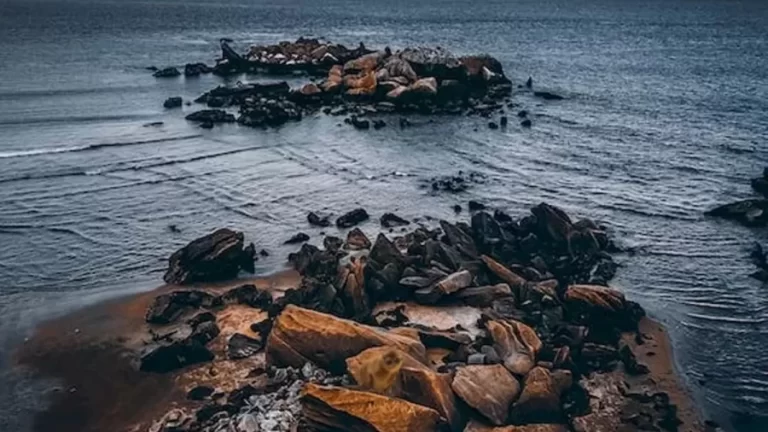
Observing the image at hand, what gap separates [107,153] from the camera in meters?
59.1

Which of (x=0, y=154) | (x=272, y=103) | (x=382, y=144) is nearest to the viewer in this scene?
(x=0, y=154)

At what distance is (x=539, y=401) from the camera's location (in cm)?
2470

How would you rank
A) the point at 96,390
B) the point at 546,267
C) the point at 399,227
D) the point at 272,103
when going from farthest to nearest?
the point at 272,103
the point at 399,227
the point at 546,267
the point at 96,390

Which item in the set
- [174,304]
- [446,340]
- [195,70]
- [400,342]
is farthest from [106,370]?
[195,70]

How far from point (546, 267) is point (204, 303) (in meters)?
15.5

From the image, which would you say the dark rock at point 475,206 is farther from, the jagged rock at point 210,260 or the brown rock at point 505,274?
the jagged rock at point 210,260

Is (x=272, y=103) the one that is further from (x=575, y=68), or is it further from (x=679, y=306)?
(x=575, y=68)

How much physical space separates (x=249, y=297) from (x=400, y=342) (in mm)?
8971

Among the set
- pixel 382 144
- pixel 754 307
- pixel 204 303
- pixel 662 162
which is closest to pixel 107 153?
pixel 382 144

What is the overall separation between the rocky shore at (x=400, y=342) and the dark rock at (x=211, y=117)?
113 ft

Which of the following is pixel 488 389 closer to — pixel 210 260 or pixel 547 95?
pixel 210 260

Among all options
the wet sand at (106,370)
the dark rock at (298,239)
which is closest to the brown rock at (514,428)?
the wet sand at (106,370)

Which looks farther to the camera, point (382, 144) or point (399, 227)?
point (382, 144)

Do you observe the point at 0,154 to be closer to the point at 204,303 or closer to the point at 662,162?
the point at 204,303
